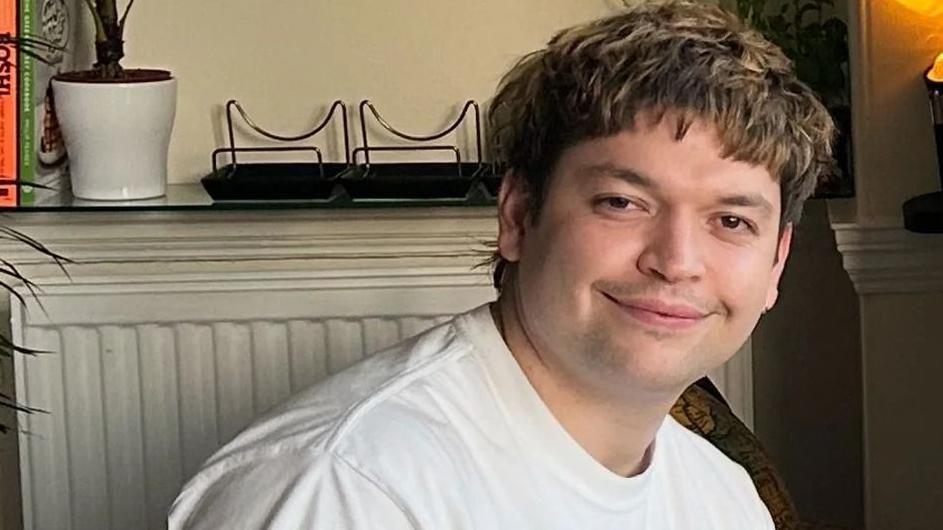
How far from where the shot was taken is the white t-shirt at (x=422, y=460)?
1.15 m

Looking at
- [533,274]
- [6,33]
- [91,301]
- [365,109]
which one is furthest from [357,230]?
[533,274]

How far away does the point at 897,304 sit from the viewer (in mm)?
2131

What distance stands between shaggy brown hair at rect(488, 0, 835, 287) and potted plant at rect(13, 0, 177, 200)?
91 centimetres

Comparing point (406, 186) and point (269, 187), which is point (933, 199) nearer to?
point (406, 186)

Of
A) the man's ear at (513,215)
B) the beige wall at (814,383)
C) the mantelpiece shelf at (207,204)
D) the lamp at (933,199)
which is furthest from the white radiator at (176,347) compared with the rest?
the man's ear at (513,215)

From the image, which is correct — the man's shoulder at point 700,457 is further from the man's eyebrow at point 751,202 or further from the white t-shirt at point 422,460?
the man's eyebrow at point 751,202

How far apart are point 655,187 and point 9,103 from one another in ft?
3.96

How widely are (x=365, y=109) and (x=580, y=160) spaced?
1.09 meters

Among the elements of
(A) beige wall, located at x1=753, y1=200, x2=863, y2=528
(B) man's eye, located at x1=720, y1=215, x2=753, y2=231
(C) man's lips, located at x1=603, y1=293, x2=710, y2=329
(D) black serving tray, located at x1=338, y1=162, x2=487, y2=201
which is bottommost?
(A) beige wall, located at x1=753, y1=200, x2=863, y2=528

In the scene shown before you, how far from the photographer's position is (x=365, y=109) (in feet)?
7.69

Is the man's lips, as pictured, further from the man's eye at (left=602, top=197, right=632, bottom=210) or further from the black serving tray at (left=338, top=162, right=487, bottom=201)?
the black serving tray at (left=338, top=162, right=487, bottom=201)

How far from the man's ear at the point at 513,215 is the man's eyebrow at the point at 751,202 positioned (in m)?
0.19

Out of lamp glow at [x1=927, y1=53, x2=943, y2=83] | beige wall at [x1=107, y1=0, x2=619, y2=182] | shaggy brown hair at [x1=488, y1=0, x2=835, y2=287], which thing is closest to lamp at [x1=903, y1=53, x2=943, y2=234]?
lamp glow at [x1=927, y1=53, x2=943, y2=83]

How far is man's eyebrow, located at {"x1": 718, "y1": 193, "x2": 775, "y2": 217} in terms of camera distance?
4.12 feet
